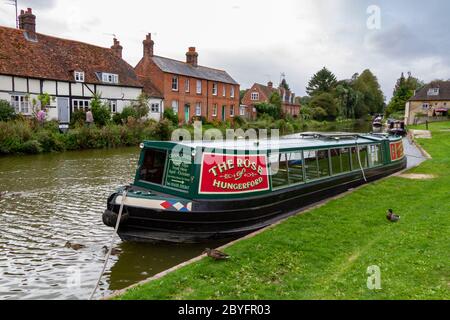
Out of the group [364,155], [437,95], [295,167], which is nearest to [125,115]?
[364,155]

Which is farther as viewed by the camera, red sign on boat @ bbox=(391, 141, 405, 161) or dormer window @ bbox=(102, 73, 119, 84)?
dormer window @ bbox=(102, 73, 119, 84)

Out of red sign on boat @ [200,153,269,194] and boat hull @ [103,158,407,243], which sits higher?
red sign on boat @ [200,153,269,194]

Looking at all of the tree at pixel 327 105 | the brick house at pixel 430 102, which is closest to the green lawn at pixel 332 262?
the brick house at pixel 430 102

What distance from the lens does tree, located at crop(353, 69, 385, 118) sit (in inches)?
3553

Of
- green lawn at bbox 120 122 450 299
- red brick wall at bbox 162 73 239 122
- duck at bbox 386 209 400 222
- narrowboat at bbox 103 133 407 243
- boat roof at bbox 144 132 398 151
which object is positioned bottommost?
green lawn at bbox 120 122 450 299

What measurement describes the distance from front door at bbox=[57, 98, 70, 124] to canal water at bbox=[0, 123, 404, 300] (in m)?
12.6

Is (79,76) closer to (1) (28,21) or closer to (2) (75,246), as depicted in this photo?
(1) (28,21)

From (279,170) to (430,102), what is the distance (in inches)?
2322

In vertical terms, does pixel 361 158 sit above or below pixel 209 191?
above

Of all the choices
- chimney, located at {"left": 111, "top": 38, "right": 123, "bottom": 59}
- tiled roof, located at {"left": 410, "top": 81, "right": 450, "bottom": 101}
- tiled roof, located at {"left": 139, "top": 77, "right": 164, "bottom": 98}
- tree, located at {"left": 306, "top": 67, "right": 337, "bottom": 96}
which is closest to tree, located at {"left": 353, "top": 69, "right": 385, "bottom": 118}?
tree, located at {"left": 306, "top": 67, "right": 337, "bottom": 96}

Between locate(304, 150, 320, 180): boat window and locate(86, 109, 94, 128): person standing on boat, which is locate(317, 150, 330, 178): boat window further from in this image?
locate(86, 109, 94, 128): person standing on boat

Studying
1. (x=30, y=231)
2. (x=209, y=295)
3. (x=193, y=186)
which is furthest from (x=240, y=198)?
(x=30, y=231)

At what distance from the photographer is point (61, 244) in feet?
26.6
